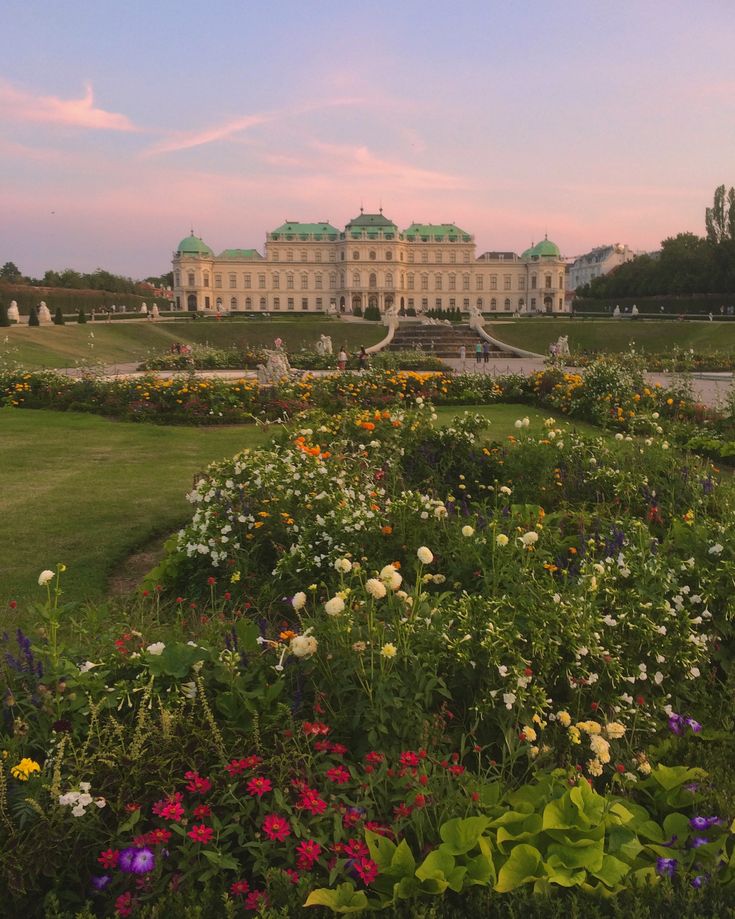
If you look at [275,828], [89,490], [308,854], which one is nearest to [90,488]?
[89,490]

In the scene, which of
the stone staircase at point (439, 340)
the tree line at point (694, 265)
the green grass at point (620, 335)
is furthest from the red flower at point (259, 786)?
the tree line at point (694, 265)

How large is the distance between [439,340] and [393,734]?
133 feet

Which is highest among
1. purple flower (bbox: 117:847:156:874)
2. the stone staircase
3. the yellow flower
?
the stone staircase

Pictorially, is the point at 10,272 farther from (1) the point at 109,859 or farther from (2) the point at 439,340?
(1) the point at 109,859

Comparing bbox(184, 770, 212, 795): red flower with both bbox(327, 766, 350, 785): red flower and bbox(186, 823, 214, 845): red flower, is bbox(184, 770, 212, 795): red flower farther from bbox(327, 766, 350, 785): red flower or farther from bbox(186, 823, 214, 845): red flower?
bbox(327, 766, 350, 785): red flower

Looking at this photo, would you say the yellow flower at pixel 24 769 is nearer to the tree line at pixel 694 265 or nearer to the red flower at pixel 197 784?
the red flower at pixel 197 784

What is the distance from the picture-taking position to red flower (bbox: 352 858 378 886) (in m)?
1.99

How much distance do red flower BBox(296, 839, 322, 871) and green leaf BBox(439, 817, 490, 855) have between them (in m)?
0.36


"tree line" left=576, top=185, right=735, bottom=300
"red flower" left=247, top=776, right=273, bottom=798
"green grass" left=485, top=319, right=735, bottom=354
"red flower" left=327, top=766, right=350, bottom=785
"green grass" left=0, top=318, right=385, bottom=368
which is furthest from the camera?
"tree line" left=576, top=185, right=735, bottom=300

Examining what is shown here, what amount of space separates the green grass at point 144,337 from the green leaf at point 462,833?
27.7 meters

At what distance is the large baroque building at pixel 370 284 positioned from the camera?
3794 inches

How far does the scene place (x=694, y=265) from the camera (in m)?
60.0

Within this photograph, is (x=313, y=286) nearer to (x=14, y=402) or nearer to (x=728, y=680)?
(x=14, y=402)

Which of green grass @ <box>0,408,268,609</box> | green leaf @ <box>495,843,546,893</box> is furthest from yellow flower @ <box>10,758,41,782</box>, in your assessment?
green grass @ <box>0,408,268,609</box>
